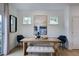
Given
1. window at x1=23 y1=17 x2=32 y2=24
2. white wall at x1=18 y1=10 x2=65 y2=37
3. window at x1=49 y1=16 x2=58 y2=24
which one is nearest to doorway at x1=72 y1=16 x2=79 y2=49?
white wall at x1=18 y1=10 x2=65 y2=37

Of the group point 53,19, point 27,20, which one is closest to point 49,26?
point 53,19

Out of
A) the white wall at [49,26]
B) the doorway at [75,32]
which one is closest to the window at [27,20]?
the white wall at [49,26]

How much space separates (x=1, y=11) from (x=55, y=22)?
135 inches

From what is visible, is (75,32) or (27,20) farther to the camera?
(27,20)

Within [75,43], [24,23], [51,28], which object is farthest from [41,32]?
[75,43]

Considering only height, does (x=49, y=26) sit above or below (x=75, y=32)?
above

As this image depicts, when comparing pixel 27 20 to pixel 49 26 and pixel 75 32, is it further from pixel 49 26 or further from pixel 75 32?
pixel 75 32

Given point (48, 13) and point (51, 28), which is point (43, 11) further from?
point (51, 28)

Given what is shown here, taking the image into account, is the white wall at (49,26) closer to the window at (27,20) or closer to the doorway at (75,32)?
the window at (27,20)

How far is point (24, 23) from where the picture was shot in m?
7.09

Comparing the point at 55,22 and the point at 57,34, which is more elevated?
the point at 55,22

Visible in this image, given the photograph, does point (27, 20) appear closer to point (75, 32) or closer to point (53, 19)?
point (53, 19)

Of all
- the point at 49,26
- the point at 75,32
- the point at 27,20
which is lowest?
the point at 75,32

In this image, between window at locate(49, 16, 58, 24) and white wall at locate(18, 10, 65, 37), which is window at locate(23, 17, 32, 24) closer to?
white wall at locate(18, 10, 65, 37)
